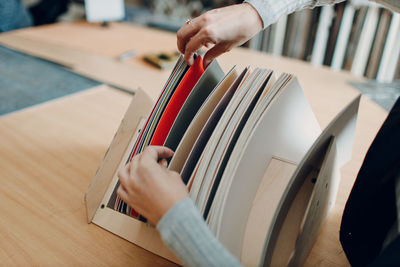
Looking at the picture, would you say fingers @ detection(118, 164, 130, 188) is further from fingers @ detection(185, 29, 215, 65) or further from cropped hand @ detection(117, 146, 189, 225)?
fingers @ detection(185, 29, 215, 65)

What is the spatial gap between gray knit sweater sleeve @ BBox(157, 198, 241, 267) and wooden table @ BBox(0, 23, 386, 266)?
0.55 feet


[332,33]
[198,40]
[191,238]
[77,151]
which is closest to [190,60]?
[198,40]

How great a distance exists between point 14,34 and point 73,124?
113 cm

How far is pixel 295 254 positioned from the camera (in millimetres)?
463

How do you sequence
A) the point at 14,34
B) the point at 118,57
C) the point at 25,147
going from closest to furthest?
1. the point at 25,147
2. the point at 118,57
3. the point at 14,34

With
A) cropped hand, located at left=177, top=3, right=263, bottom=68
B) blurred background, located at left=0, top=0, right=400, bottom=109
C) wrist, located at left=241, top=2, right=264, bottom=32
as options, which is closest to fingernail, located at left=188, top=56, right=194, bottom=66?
cropped hand, located at left=177, top=3, right=263, bottom=68

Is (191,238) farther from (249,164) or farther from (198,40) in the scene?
(198,40)

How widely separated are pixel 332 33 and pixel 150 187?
248 centimetres

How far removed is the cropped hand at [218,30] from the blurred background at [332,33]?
1.62m

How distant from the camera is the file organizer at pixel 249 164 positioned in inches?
19.7

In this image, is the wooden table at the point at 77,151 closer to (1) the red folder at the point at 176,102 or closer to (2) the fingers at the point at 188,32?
(1) the red folder at the point at 176,102

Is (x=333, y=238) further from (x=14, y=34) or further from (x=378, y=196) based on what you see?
(x=14, y=34)

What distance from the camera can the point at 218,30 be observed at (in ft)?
2.16

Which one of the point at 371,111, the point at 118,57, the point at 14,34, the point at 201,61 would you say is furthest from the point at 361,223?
the point at 14,34
